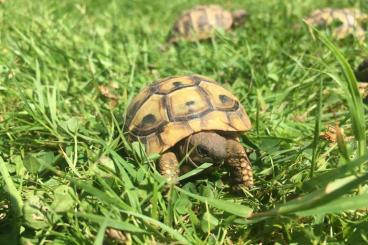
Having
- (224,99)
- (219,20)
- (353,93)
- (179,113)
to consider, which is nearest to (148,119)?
(179,113)

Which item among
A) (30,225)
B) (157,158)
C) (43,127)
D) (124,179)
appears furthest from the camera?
(43,127)

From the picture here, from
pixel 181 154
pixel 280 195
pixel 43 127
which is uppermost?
pixel 43 127

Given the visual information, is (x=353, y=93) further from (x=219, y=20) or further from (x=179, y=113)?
(x=219, y=20)

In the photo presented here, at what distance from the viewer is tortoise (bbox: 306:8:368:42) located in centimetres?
431

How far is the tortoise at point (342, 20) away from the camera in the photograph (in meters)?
4.31

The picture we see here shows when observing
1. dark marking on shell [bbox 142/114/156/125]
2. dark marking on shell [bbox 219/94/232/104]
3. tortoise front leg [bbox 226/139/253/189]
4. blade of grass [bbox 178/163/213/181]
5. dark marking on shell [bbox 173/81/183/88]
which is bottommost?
tortoise front leg [bbox 226/139/253/189]

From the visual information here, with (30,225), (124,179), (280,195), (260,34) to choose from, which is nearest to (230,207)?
(280,195)

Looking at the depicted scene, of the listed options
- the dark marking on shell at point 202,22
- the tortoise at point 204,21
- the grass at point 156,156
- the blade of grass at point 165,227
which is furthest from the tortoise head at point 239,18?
the blade of grass at point 165,227

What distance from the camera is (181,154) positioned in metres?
2.28

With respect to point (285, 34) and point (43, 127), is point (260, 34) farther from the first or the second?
point (43, 127)

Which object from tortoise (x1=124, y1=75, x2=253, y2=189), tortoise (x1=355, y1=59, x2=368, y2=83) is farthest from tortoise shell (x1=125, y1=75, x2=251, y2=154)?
tortoise (x1=355, y1=59, x2=368, y2=83)

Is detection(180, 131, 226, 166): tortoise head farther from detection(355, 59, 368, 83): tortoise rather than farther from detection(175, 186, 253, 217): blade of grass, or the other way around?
detection(355, 59, 368, 83): tortoise

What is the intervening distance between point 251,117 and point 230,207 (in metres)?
1.20

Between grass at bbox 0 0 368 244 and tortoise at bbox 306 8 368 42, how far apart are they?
0.14m
